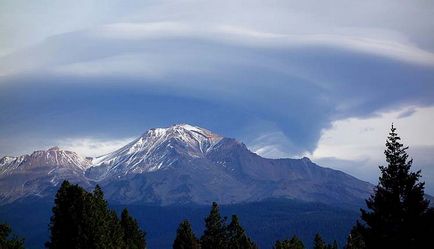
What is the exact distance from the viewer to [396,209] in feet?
156

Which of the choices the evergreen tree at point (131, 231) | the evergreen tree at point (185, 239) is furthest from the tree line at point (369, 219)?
the evergreen tree at point (131, 231)

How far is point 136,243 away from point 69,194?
35988 mm

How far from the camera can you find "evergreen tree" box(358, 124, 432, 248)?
46.7 m

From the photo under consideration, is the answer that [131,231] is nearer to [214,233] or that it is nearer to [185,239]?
[185,239]

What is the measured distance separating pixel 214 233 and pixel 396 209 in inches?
1635

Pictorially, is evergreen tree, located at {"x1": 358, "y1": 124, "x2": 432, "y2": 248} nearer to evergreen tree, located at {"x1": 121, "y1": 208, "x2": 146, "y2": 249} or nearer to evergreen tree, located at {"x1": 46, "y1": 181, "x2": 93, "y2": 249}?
evergreen tree, located at {"x1": 46, "y1": 181, "x2": 93, "y2": 249}

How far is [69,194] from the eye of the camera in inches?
2372

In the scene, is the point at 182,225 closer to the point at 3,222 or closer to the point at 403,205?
the point at 3,222

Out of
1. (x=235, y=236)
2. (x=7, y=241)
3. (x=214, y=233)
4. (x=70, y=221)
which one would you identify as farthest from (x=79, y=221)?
(x=235, y=236)

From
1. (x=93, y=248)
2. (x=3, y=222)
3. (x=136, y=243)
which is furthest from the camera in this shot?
(x=136, y=243)

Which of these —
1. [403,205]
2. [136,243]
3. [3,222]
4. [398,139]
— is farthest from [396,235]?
[136,243]

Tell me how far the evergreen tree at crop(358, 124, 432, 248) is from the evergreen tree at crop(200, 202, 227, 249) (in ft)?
125

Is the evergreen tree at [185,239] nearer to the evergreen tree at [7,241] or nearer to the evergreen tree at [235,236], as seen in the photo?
the evergreen tree at [235,236]

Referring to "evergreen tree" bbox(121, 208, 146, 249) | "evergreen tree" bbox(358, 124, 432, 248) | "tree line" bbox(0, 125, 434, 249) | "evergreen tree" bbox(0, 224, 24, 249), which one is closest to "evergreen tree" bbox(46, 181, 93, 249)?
"tree line" bbox(0, 125, 434, 249)
